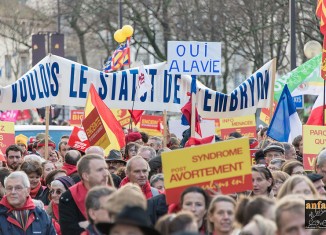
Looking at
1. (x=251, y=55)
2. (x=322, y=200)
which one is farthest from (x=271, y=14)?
(x=322, y=200)

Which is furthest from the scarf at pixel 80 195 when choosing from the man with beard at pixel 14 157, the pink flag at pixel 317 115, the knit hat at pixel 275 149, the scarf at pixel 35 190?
the pink flag at pixel 317 115

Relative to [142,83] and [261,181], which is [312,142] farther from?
[261,181]

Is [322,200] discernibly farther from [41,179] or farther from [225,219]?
[41,179]

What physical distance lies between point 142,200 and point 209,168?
2.41m

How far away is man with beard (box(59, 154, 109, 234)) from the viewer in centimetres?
1107

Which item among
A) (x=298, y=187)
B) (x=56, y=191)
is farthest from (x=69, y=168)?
(x=298, y=187)

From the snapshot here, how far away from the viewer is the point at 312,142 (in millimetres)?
16344

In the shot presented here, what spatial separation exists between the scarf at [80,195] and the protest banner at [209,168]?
3.69ft

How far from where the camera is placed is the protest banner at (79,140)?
712 inches

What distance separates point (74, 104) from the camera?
62.8 feet

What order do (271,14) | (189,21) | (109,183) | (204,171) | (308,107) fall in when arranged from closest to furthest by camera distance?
(204,171), (109,183), (271,14), (189,21), (308,107)

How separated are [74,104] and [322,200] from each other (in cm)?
1089

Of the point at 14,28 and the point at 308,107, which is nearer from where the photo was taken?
the point at 308,107

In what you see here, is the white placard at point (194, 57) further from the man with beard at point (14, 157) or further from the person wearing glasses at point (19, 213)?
the person wearing glasses at point (19, 213)
